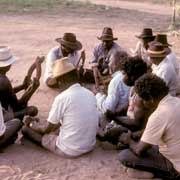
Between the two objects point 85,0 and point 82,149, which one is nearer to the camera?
point 82,149

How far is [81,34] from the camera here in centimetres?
1375

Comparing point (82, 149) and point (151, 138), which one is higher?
point (151, 138)

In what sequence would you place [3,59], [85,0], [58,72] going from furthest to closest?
[85,0] → [3,59] → [58,72]

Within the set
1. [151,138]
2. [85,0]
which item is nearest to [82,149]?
[151,138]

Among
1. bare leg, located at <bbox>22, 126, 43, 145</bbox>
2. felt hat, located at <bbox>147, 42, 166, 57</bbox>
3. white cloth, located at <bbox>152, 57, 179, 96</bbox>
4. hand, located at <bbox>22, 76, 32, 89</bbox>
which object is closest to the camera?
bare leg, located at <bbox>22, 126, 43, 145</bbox>

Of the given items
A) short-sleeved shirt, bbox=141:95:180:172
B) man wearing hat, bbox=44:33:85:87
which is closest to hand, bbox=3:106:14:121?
man wearing hat, bbox=44:33:85:87

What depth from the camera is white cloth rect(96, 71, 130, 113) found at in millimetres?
6312

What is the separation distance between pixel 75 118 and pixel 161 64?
5.62 ft

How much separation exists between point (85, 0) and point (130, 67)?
15704mm

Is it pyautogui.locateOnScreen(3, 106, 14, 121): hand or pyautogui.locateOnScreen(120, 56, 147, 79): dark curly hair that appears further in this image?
pyautogui.locateOnScreen(3, 106, 14, 121): hand

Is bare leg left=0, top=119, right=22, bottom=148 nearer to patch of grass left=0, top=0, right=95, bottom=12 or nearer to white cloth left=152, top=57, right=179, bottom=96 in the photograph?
white cloth left=152, top=57, right=179, bottom=96

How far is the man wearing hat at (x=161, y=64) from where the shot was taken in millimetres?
6588

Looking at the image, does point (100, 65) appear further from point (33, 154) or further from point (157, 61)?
point (33, 154)

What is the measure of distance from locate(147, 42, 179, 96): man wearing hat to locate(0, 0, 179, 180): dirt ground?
1361 mm
